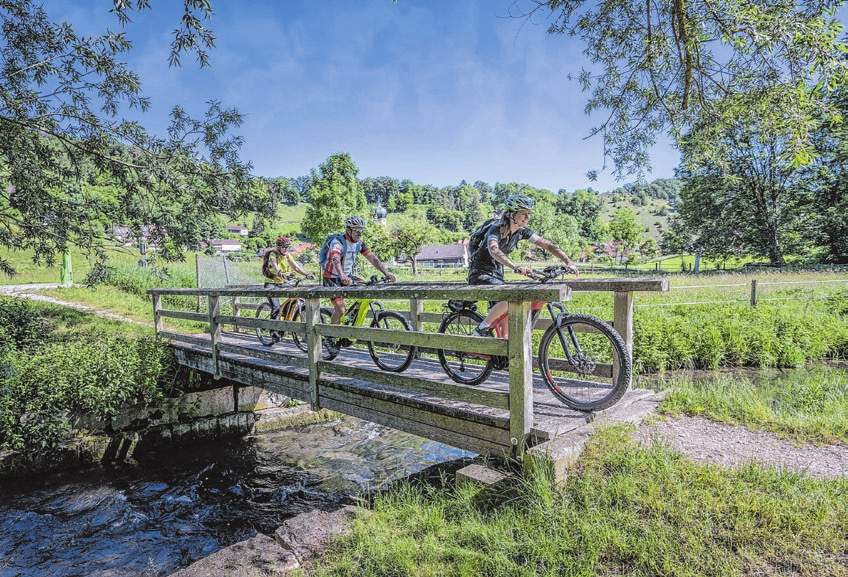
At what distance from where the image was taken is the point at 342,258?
6434mm

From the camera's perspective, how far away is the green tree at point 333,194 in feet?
130

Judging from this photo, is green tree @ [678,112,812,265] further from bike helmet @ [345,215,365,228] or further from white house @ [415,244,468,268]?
white house @ [415,244,468,268]

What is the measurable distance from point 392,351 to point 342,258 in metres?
1.88

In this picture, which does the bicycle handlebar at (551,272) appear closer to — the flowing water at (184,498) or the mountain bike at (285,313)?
the flowing water at (184,498)

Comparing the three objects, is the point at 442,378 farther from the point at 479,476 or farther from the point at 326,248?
the point at 326,248

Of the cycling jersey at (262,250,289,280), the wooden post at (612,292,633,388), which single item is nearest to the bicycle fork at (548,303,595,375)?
the wooden post at (612,292,633,388)

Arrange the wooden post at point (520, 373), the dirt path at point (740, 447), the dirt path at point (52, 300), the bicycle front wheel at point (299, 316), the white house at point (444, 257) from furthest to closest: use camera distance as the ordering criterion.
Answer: the white house at point (444, 257), the dirt path at point (52, 300), the bicycle front wheel at point (299, 316), the wooden post at point (520, 373), the dirt path at point (740, 447)

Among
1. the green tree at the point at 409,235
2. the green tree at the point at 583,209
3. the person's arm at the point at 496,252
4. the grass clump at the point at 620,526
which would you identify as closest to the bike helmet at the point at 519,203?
the person's arm at the point at 496,252

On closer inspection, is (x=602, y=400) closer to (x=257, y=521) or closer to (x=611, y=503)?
(x=611, y=503)

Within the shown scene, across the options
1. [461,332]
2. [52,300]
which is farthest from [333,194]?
[461,332]

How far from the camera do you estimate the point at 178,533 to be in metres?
5.41

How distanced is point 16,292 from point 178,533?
1893 cm

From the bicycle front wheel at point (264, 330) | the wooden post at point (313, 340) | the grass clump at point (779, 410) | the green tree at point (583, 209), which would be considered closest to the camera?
the grass clump at point (779, 410)

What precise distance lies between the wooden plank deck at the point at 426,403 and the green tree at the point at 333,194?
3333cm
